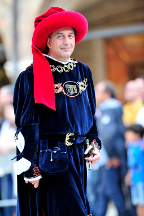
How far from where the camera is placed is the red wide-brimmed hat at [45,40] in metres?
2.55

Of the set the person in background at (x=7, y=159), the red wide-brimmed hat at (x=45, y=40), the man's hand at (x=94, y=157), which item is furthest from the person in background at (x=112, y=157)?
the red wide-brimmed hat at (x=45, y=40)

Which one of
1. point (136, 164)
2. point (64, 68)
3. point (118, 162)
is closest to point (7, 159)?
point (118, 162)

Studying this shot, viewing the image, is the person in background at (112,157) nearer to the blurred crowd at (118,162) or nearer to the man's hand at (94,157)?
the blurred crowd at (118,162)

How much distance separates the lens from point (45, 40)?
2686mm

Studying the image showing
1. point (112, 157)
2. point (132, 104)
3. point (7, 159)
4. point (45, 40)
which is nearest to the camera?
point (45, 40)

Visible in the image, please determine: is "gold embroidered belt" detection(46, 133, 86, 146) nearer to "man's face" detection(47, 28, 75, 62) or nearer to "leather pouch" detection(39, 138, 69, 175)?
"leather pouch" detection(39, 138, 69, 175)

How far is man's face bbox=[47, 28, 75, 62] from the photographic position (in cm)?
265

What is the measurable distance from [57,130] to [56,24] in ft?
2.42

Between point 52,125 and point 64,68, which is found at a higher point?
point 64,68

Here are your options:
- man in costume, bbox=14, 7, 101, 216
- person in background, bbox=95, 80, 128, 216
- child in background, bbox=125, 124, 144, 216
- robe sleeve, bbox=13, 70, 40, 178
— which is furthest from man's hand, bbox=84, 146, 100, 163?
person in background, bbox=95, 80, 128, 216

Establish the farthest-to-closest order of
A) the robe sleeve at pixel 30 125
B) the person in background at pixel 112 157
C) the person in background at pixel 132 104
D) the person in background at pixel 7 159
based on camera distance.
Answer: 1. the person in background at pixel 132 104
2. the person in background at pixel 112 157
3. the person in background at pixel 7 159
4. the robe sleeve at pixel 30 125

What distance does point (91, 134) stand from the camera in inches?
113

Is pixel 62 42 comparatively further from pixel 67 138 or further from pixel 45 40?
pixel 67 138

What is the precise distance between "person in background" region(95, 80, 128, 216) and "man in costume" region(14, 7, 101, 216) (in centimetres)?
282
